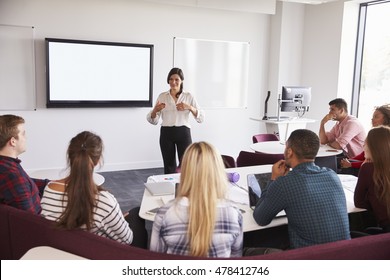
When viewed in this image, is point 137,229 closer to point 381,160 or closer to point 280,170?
point 280,170

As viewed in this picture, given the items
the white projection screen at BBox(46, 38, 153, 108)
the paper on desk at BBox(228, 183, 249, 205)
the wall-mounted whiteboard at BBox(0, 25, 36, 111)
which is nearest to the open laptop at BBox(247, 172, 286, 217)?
the paper on desk at BBox(228, 183, 249, 205)

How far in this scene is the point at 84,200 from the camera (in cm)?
183

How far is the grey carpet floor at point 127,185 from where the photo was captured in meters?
4.91

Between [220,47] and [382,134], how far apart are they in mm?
4708

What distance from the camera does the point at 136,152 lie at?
655 centimetres

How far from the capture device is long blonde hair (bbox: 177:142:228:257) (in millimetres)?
1680

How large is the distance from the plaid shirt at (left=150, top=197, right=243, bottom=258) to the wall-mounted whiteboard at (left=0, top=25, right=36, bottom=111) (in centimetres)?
458

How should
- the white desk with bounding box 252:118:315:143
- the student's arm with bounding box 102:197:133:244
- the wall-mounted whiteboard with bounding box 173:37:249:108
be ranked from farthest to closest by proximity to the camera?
the wall-mounted whiteboard with bounding box 173:37:249:108, the white desk with bounding box 252:118:315:143, the student's arm with bounding box 102:197:133:244

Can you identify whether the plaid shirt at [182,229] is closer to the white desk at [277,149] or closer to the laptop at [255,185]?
the laptop at [255,185]

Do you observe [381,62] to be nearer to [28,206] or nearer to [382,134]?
[382,134]

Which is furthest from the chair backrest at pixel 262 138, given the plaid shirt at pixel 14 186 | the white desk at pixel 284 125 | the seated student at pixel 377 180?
the plaid shirt at pixel 14 186

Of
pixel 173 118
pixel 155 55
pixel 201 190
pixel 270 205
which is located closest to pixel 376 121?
pixel 173 118

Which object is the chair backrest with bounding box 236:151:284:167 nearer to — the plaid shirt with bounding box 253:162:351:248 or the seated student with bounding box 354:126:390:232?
the seated student with bounding box 354:126:390:232

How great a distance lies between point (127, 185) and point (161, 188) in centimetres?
296
